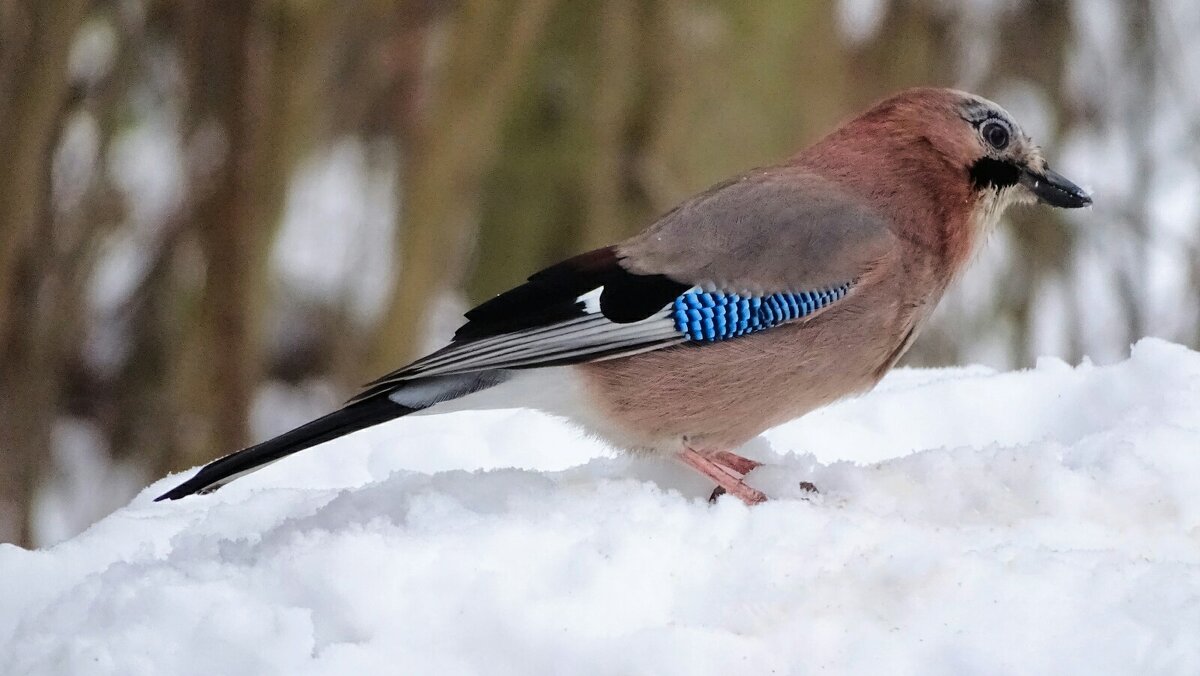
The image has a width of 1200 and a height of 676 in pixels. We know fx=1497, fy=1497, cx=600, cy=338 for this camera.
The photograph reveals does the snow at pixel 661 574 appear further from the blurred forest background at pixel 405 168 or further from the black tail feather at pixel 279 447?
the blurred forest background at pixel 405 168

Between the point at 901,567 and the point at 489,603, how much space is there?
25.3 inches

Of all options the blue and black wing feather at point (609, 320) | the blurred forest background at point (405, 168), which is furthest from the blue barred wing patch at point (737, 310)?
the blurred forest background at point (405, 168)

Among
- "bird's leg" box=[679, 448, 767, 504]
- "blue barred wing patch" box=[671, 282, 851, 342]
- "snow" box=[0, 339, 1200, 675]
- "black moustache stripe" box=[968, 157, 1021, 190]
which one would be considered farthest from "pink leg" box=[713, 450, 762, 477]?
"black moustache stripe" box=[968, 157, 1021, 190]

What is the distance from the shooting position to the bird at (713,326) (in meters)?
3.17

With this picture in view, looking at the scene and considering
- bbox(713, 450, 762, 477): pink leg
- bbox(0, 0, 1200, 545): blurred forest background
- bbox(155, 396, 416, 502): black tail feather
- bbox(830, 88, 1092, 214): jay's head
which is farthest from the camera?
bbox(0, 0, 1200, 545): blurred forest background

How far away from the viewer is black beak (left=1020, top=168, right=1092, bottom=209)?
353 cm

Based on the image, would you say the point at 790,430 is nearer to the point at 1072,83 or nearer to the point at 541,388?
the point at 541,388

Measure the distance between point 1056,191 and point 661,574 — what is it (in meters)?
1.71

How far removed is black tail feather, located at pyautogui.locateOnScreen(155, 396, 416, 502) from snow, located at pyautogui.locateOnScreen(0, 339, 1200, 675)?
0.33 feet

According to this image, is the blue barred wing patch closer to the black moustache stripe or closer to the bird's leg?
the bird's leg

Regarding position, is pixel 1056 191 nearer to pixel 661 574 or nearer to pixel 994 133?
pixel 994 133

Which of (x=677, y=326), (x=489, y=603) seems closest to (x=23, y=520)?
(x=677, y=326)

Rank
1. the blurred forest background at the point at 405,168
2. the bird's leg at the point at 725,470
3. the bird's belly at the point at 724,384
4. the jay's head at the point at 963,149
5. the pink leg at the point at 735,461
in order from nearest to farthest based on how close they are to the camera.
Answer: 1. the bird's leg at the point at 725,470
2. the bird's belly at the point at 724,384
3. the pink leg at the point at 735,461
4. the jay's head at the point at 963,149
5. the blurred forest background at the point at 405,168

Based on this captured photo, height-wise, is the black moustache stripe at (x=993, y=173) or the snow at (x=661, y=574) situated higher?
the black moustache stripe at (x=993, y=173)
